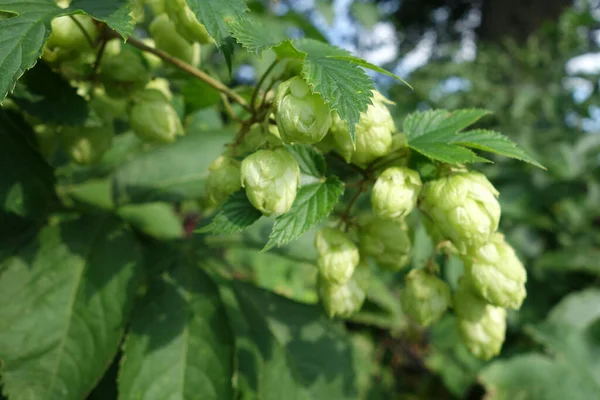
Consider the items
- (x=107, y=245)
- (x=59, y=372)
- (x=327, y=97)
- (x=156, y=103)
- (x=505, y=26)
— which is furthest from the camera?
(x=505, y=26)

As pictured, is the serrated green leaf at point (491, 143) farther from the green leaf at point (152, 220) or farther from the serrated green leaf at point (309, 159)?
the green leaf at point (152, 220)

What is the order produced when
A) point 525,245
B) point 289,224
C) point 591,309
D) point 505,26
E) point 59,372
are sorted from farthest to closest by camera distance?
point 505,26
point 525,245
point 591,309
point 59,372
point 289,224

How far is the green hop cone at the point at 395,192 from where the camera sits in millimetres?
926

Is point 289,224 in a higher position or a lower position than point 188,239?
higher

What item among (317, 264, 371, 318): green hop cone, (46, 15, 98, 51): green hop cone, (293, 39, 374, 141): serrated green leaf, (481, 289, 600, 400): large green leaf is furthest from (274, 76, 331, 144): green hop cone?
(481, 289, 600, 400): large green leaf

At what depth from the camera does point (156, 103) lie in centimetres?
117

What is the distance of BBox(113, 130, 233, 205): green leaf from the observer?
5.07 feet

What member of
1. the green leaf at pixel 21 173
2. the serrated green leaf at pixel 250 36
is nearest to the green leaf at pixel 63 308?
the green leaf at pixel 21 173

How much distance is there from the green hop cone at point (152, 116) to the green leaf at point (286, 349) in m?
0.57

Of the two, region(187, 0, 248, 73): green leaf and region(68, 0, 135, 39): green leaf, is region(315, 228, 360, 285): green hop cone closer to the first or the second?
region(187, 0, 248, 73): green leaf

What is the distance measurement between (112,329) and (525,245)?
2.97m

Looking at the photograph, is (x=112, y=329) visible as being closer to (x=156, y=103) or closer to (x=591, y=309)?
(x=156, y=103)

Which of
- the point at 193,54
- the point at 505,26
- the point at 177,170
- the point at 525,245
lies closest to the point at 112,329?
the point at 177,170

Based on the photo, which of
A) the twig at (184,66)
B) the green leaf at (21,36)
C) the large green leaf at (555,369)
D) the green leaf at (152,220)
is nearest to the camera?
the green leaf at (21,36)
